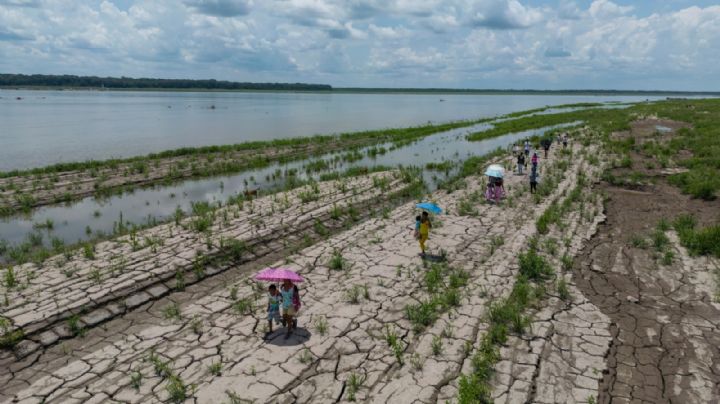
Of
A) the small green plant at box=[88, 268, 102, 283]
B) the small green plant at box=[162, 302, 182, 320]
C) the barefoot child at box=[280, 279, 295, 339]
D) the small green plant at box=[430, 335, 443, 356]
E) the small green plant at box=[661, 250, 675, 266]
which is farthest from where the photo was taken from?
the small green plant at box=[661, 250, 675, 266]

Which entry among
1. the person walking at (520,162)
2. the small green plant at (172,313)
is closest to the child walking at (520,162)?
the person walking at (520,162)

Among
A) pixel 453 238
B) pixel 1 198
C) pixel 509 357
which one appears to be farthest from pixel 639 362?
pixel 1 198

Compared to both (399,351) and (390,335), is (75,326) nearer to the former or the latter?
(390,335)

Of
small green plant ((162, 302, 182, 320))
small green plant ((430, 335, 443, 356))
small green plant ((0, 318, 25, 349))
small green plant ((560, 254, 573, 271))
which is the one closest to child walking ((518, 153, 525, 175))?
small green plant ((560, 254, 573, 271))

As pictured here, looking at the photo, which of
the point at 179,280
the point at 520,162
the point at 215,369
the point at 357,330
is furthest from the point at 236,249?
the point at 520,162

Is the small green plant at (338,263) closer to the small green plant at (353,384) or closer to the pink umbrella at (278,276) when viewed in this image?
the pink umbrella at (278,276)

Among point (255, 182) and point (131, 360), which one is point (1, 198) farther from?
point (131, 360)

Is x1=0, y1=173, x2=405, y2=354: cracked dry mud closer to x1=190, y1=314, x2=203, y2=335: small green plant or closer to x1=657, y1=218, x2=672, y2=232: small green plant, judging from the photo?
x1=190, y1=314, x2=203, y2=335: small green plant
